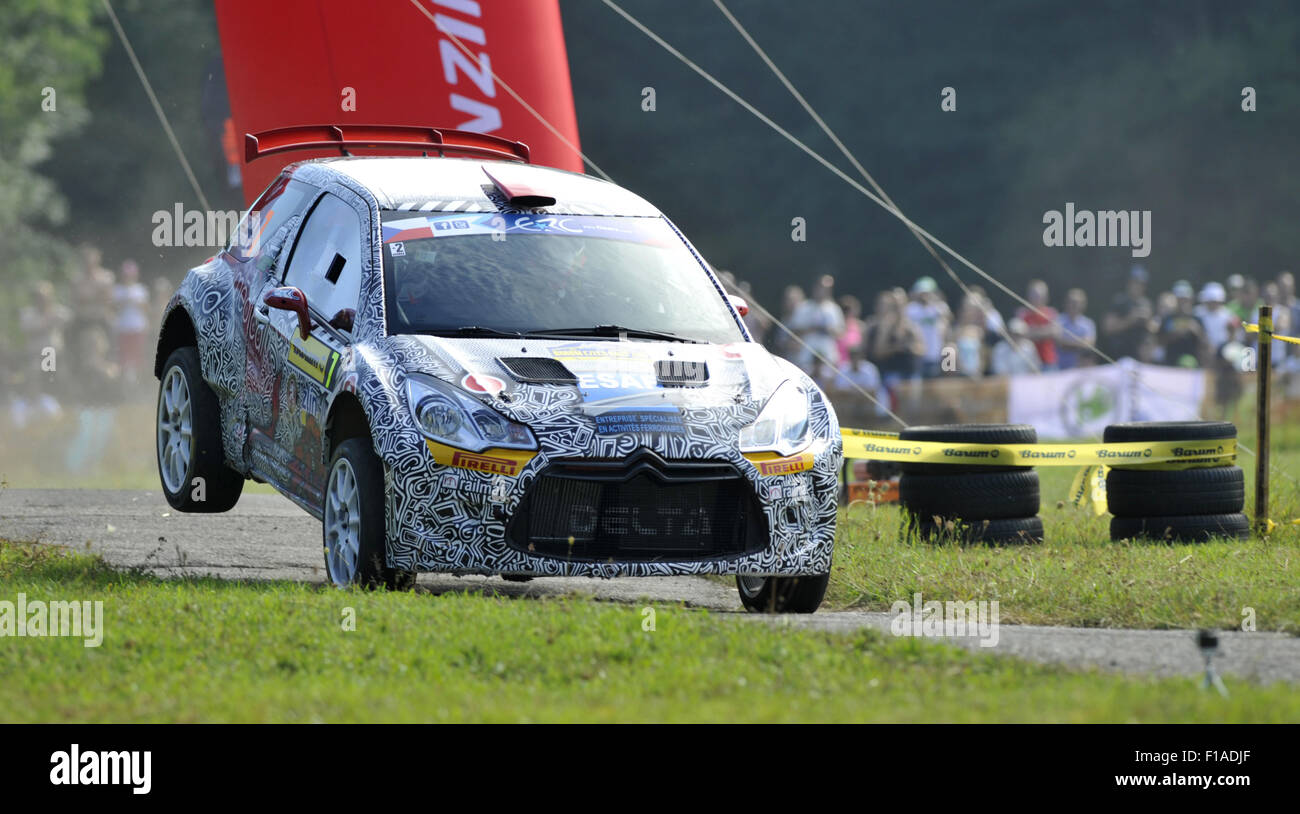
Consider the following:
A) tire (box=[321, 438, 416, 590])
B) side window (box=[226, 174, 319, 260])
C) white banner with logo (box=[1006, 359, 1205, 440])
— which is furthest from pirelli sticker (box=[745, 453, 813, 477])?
white banner with logo (box=[1006, 359, 1205, 440])

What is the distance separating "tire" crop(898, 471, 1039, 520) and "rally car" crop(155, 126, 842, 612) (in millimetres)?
2397

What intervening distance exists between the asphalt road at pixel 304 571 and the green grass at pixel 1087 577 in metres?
0.46

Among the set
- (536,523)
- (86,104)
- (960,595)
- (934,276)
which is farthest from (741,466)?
(86,104)

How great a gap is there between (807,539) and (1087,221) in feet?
90.9

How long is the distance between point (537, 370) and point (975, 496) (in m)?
3.75

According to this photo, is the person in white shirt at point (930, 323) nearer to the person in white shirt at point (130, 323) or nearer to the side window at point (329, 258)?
the person in white shirt at point (130, 323)

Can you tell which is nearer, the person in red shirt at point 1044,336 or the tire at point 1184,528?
the tire at point 1184,528

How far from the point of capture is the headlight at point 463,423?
7312mm

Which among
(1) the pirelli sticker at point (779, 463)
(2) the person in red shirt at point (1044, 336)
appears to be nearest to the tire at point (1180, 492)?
(1) the pirelli sticker at point (779, 463)

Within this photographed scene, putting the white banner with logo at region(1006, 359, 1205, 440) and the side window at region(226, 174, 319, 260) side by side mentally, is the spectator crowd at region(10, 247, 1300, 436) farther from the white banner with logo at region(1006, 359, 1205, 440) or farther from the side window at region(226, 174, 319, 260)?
the side window at region(226, 174, 319, 260)

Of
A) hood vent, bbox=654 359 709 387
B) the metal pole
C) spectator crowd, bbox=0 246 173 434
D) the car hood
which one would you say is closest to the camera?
the car hood

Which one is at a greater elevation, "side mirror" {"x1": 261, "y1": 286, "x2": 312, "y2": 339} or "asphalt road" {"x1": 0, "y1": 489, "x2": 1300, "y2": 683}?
"side mirror" {"x1": 261, "y1": 286, "x2": 312, "y2": 339}

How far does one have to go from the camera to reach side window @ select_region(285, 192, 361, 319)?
329 inches

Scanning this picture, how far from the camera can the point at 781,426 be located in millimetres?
7742
